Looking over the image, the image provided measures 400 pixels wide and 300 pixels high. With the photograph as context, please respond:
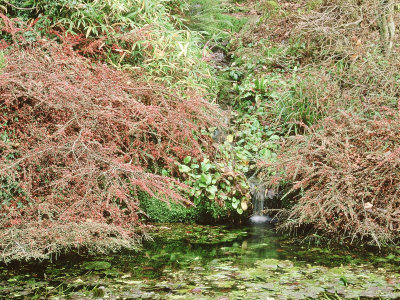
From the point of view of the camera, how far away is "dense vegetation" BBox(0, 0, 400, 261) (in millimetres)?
4086

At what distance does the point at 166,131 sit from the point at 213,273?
Answer: 7.37ft

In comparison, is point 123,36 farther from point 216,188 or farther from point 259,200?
point 259,200

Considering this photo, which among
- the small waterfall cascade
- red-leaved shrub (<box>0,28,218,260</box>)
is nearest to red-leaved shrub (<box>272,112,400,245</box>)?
the small waterfall cascade

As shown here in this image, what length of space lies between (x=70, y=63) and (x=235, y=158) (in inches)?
90.2

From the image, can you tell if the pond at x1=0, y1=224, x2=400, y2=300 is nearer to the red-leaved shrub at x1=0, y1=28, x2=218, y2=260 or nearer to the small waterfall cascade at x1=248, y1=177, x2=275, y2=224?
the red-leaved shrub at x1=0, y1=28, x2=218, y2=260

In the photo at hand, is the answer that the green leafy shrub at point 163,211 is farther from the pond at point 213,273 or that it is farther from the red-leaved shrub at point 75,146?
the pond at point 213,273

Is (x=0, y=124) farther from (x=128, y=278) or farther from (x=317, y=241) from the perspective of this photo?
(x=317, y=241)

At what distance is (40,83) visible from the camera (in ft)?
14.6

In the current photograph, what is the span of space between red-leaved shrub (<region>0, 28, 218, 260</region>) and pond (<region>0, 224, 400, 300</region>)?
274 mm

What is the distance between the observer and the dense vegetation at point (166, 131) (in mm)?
4086

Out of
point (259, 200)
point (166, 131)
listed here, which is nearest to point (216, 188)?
point (259, 200)

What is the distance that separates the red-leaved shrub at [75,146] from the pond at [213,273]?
0.27 m

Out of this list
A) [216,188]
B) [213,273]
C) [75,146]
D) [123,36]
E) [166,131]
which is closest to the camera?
[213,273]

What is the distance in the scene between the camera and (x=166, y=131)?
5262mm
